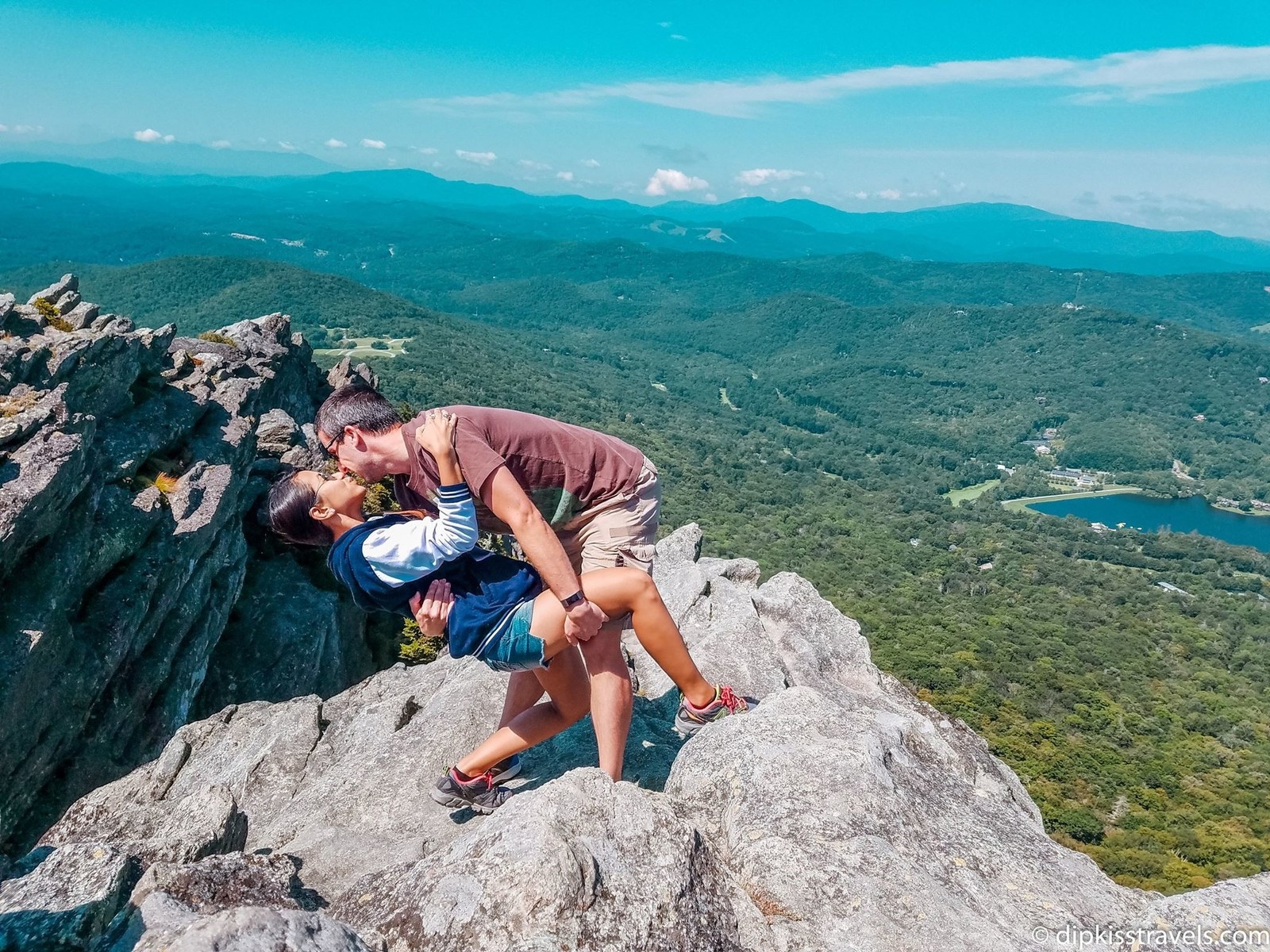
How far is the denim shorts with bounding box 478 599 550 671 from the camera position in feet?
20.1

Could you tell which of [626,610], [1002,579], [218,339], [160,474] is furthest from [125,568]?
[1002,579]

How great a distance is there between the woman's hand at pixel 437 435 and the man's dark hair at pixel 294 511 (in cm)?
122

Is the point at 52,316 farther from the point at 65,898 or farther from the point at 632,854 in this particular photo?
the point at 632,854

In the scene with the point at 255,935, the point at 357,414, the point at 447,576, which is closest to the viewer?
the point at 255,935

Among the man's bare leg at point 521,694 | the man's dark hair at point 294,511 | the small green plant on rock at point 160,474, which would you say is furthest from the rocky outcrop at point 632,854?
the small green plant on rock at point 160,474

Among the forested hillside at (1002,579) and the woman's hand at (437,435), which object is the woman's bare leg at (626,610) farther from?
the forested hillside at (1002,579)

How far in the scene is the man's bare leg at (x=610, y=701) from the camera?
6648 millimetres

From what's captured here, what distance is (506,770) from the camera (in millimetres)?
7680

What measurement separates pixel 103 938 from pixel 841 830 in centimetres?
498

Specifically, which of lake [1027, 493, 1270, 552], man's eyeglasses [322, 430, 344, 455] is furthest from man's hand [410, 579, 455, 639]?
lake [1027, 493, 1270, 552]

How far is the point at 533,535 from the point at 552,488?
76 centimetres

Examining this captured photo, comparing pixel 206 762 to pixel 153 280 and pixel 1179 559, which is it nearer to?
pixel 1179 559

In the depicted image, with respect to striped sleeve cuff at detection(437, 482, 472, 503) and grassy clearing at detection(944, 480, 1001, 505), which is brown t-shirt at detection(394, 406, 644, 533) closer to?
striped sleeve cuff at detection(437, 482, 472, 503)

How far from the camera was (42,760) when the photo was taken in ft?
43.9
